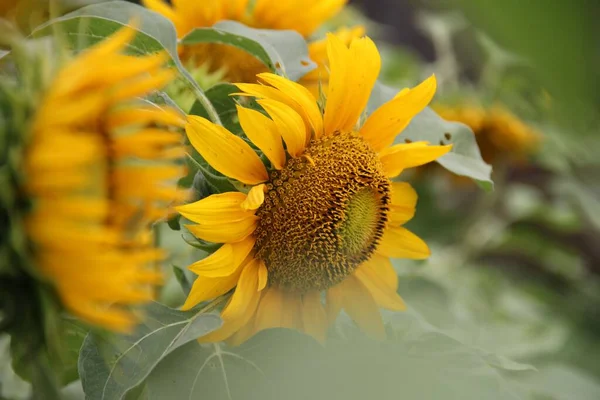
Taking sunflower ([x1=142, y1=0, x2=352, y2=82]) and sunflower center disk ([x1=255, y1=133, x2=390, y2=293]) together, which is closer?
sunflower center disk ([x1=255, y1=133, x2=390, y2=293])

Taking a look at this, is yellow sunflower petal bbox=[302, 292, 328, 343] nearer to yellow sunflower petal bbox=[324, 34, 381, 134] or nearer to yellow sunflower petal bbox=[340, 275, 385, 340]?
yellow sunflower petal bbox=[340, 275, 385, 340]

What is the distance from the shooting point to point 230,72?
629 millimetres

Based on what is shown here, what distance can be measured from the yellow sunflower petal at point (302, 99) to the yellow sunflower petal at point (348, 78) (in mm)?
12

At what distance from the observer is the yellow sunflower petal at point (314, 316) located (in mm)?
493

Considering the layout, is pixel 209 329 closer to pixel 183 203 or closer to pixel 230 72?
pixel 183 203

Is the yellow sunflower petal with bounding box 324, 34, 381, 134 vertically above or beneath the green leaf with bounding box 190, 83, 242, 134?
above

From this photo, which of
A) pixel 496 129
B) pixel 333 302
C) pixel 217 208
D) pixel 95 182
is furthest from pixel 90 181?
pixel 496 129

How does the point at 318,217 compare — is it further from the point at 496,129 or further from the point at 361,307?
the point at 496,129

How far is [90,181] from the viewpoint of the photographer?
0.90 feet

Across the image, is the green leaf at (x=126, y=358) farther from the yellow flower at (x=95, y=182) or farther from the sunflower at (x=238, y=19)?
the sunflower at (x=238, y=19)

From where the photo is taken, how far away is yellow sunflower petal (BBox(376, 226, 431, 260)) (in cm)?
54

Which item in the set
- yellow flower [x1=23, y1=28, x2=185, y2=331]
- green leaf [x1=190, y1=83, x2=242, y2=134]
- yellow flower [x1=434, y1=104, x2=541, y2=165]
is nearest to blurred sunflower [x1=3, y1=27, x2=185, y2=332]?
yellow flower [x1=23, y1=28, x2=185, y2=331]

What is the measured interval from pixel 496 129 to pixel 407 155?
0.74 meters

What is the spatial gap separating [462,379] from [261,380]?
15 cm
